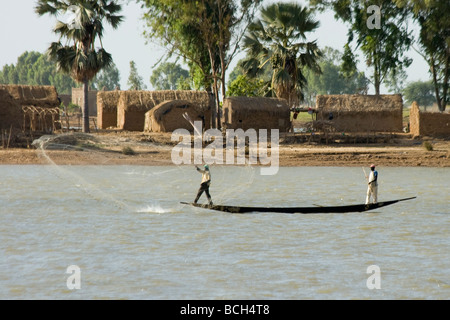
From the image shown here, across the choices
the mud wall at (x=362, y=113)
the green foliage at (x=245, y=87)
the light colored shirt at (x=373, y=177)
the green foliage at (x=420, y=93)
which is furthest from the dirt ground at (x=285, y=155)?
the green foliage at (x=420, y=93)

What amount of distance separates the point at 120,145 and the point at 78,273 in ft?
80.9

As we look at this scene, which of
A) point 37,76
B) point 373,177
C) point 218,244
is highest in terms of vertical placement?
point 37,76

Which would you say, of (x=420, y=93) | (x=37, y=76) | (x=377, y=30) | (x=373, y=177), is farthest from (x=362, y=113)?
(x=37, y=76)

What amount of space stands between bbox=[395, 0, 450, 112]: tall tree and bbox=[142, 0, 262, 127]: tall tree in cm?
1046

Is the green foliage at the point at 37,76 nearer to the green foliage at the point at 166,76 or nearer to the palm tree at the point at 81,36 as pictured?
the green foliage at the point at 166,76

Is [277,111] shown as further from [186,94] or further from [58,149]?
[58,149]

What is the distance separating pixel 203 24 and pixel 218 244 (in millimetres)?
31461

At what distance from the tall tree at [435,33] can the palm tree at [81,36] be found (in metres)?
17.6

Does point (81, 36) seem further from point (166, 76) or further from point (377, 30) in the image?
point (166, 76)

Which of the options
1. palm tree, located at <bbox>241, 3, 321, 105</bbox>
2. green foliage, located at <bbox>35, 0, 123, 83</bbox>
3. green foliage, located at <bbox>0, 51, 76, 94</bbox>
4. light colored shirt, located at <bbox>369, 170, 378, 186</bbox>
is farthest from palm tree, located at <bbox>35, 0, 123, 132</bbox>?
green foliage, located at <bbox>0, 51, 76, 94</bbox>

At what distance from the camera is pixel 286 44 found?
5106 centimetres

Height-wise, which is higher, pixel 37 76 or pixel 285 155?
pixel 37 76
